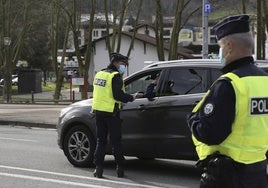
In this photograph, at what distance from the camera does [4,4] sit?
1654 inches

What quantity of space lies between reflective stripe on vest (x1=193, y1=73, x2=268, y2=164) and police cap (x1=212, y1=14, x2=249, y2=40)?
0.27 metres

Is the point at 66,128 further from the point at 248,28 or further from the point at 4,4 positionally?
the point at 4,4

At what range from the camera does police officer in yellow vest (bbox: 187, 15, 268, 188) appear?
324 cm

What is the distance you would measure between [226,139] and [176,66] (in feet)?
16.9

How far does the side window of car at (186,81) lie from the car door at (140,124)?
0.29 m

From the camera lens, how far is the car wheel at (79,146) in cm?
902

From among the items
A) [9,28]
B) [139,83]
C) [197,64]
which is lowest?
[139,83]

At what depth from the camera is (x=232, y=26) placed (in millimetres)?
3350

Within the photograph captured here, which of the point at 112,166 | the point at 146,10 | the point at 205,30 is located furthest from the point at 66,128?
the point at 146,10

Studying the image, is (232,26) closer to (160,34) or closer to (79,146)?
(79,146)

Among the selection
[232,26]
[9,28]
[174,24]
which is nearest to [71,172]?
[232,26]

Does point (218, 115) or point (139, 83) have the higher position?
point (139, 83)

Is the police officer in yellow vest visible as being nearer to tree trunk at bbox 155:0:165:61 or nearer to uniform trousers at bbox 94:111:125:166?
uniform trousers at bbox 94:111:125:166

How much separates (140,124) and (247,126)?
5.16 meters
